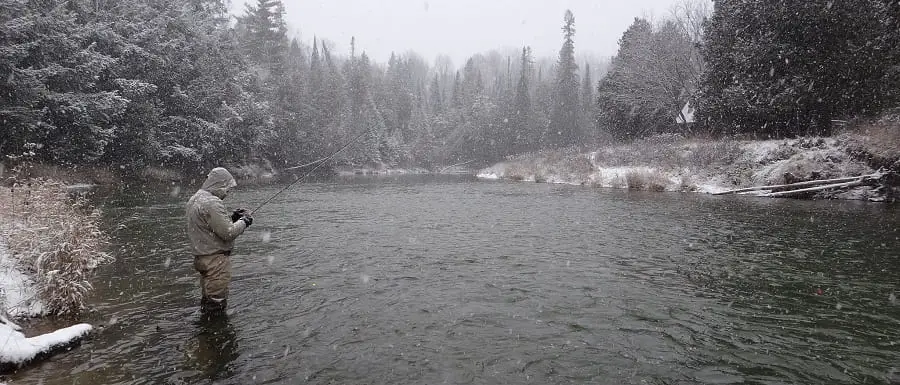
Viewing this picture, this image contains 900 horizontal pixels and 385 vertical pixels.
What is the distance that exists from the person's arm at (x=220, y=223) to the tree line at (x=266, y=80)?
228 inches

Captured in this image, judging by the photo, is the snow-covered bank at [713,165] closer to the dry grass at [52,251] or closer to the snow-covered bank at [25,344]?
the dry grass at [52,251]

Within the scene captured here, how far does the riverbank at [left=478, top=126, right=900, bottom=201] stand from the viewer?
20328 mm

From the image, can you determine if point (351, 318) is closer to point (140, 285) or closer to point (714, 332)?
point (140, 285)

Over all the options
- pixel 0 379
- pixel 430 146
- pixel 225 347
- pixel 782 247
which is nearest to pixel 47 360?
pixel 0 379

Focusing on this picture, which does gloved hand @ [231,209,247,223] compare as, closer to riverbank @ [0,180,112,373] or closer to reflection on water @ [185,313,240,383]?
reflection on water @ [185,313,240,383]

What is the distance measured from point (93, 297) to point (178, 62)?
108 feet

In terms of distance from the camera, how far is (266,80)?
5659 cm

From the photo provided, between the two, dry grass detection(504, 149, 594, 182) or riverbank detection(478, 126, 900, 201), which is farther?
Result: dry grass detection(504, 149, 594, 182)

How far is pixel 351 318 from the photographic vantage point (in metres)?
7.04

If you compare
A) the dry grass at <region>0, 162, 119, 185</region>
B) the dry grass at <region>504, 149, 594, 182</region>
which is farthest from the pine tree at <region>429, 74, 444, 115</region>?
the dry grass at <region>0, 162, 119, 185</region>

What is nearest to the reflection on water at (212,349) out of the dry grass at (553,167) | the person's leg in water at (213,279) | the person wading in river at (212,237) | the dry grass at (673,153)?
the person's leg in water at (213,279)

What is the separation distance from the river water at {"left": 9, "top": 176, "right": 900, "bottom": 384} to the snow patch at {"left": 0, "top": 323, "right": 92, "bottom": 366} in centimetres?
18

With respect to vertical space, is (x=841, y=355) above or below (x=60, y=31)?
below

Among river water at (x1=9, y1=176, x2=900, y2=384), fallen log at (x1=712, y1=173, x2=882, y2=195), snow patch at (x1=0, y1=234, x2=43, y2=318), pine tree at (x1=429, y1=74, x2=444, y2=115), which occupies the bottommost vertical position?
river water at (x1=9, y1=176, x2=900, y2=384)
